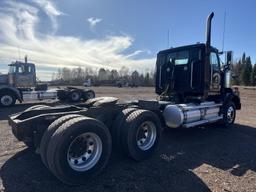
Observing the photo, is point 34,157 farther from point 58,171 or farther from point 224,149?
point 224,149

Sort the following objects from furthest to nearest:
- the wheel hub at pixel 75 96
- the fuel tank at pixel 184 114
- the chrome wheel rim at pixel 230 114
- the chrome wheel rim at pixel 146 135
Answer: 1. the wheel hub at pixel 75 96
2. the chrome wheel rim at pixel 230 114
3. the fuel tank at pixel 184 114
4. the chrome wheel rim at pixel 146 135

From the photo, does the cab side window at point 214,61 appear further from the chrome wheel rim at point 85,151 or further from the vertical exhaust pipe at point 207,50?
the chrome wheel rim at point 85,151

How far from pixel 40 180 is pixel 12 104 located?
39.4ft

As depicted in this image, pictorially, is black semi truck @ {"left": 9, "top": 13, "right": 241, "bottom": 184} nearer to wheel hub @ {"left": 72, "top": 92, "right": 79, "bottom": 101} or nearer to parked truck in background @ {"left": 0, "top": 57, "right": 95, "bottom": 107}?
parked truck in background @ {"left": 0, "top": 57, "right": 95, "bottom": 107}

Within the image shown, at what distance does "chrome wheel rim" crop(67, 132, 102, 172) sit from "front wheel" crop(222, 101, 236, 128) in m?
5.82

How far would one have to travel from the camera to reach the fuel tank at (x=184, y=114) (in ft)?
21.2

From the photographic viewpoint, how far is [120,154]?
5121 mm

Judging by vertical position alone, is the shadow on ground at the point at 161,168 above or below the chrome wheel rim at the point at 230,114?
below

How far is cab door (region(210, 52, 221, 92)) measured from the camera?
7898 millimetres

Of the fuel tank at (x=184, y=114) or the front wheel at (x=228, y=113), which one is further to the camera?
the front wheel at (x=228, y=113)

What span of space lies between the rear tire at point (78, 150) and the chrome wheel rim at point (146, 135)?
1.05m

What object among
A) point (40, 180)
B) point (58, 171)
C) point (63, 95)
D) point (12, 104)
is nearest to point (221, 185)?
point (58, 171)

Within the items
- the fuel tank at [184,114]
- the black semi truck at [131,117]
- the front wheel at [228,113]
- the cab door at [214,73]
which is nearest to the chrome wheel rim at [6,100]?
the black semi truck at [131,117]

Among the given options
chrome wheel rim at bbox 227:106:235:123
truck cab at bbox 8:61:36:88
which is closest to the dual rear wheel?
chrome wheel rim at bbox 227:106:235:123
